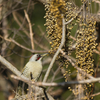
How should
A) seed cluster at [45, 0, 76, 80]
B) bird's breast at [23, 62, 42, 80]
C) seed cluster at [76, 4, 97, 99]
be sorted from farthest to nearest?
bird's breast at [23, 62, 42, 80] < seed cluster at [76, 4, 97, 99] < seed cluster at [45, 0, 76, 80]

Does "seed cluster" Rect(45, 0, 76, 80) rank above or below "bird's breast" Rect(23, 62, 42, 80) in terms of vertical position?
above

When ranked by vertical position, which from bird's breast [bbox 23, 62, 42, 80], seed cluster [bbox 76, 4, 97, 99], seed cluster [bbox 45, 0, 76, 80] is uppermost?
seed cluster [bbox 45, 0, 76, 80]

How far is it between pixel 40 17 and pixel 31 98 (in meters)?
3.79

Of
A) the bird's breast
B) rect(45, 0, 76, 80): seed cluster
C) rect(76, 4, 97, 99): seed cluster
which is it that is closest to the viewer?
rect(45, 0, 76, 80): seed cluster

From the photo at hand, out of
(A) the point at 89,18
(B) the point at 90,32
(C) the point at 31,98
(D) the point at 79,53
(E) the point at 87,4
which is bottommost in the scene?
(C) the point at 31,98

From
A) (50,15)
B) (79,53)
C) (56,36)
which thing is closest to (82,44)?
(79,53)

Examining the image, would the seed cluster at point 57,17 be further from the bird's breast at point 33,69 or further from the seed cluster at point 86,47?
the bird's breast at point 33,69

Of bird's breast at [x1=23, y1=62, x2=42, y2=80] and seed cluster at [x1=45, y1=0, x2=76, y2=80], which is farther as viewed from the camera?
bird's breast at [x1=23, y1=62, x2=42, y2=80]

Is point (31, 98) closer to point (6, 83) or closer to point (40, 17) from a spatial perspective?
point (6, 83)

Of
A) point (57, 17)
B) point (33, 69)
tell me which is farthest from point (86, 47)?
point (33, 69)

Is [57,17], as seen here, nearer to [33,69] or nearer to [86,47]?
[86,47]

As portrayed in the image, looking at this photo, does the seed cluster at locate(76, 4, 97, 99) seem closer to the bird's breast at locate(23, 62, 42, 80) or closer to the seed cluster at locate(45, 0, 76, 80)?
the seed cluster at locate(45, 0, 76, 80)

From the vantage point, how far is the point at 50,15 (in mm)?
1827

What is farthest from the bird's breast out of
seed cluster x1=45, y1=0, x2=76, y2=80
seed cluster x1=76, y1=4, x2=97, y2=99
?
seed cluster x1=76, y1=4, x2=97, y2=99
